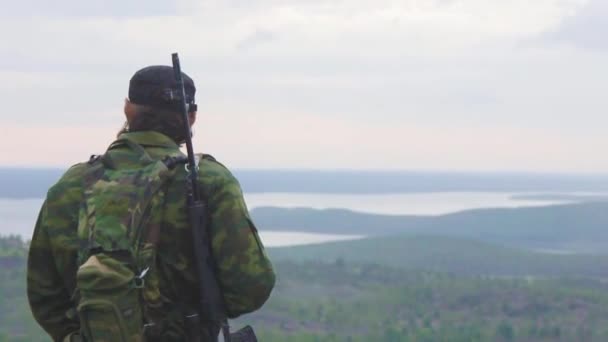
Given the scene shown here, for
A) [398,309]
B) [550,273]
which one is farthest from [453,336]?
[550,273]

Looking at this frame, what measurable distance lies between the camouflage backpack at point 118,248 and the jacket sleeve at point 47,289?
0.29 m

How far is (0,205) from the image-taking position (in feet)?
299

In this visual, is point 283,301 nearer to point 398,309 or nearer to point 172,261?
point 398,309

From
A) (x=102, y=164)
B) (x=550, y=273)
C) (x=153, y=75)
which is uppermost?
(x=153, y=75)

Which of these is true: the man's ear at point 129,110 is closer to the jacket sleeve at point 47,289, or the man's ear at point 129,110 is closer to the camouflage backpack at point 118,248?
the camouflage backpack at point 118,248

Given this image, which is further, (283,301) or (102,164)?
(283,301)

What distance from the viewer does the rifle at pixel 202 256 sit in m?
5.14

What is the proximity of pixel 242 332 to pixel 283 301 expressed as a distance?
A: 28822mm

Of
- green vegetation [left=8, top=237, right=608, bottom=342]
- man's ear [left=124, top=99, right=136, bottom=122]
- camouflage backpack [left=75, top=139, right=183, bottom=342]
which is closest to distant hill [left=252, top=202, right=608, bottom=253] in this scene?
green vegetation [left=8, top=237, right=608, bottom=342]

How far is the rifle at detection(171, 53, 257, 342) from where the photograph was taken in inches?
202

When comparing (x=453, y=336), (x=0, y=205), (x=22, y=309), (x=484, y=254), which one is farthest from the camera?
(x=0, y=205)

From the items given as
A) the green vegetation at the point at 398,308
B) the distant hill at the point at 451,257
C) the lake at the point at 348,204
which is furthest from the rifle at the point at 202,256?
the lake at the point at 348,204

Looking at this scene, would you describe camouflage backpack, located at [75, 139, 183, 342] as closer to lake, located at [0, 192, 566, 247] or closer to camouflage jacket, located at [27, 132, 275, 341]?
camouflage jacket, located at [27, 132, 275, 341]

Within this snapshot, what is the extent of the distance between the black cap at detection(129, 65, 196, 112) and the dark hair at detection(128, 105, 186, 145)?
0.07ft
